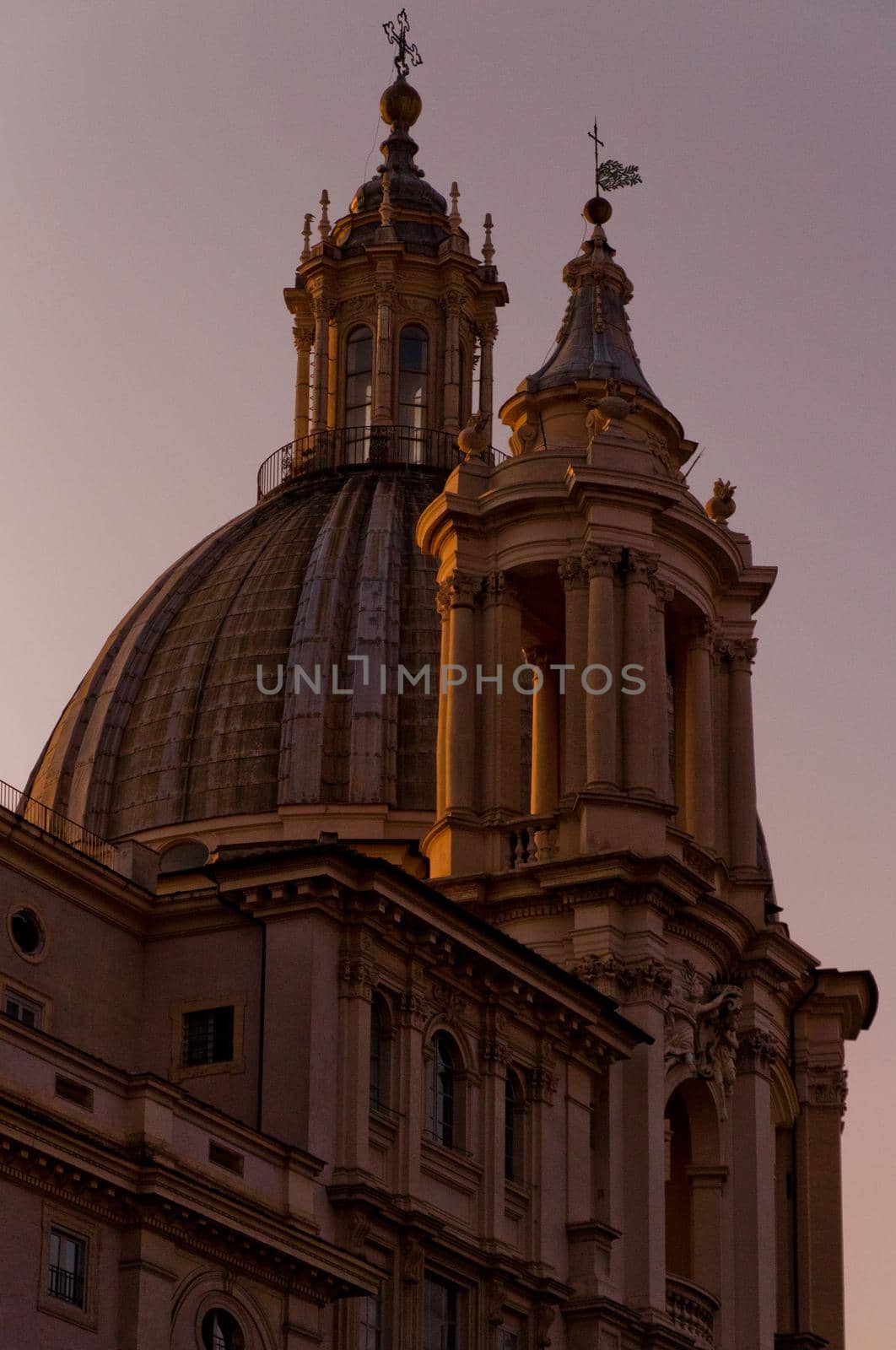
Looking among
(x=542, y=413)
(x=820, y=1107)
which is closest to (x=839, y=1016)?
(x=820, y=1107)

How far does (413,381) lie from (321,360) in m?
2.65

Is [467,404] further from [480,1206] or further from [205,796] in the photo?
[480,1206]

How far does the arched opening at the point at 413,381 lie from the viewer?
10150 cm

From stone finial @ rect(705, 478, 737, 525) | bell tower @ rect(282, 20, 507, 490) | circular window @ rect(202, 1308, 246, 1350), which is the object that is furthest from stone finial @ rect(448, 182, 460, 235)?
circular window @ rect(202, 1308, 246, 1350)

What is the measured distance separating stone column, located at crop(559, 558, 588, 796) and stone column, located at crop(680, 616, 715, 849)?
2.73 m

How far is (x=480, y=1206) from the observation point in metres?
60.0

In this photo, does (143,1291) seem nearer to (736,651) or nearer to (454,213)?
(736,651)

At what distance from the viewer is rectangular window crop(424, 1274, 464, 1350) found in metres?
57.9

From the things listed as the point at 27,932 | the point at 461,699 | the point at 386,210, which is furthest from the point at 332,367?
the point at 27,932

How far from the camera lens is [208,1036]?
191ft

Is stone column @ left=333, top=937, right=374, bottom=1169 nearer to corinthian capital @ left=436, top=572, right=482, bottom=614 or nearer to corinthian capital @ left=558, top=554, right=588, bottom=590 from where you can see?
corinthian capital @ left=558, top=554, right=588, bottom=590

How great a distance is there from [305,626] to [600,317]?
15.2m

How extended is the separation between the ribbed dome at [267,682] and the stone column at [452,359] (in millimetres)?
3303

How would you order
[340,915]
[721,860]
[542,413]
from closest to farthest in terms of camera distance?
[340,915] < [721,860] < [542,413]
